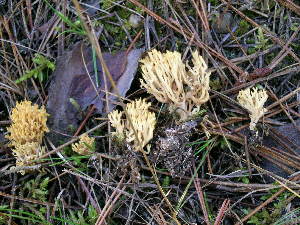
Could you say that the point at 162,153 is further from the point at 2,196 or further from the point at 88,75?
the point at 2,196

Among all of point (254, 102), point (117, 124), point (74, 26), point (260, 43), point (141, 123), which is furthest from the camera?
point (260, 43)

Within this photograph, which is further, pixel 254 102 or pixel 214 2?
pixel 214 2

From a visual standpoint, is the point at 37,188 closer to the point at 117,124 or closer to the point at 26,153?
the point at 26,153

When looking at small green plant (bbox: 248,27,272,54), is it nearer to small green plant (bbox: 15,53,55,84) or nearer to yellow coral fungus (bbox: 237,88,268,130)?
yellow coral fungus (bbox: 237,88,268,130)

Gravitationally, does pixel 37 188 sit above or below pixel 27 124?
below

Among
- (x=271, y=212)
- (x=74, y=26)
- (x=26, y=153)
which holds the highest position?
(x=74, y=26)

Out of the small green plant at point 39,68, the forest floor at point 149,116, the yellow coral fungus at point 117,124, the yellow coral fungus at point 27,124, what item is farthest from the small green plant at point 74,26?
the yellow coral fungus at point 117,124

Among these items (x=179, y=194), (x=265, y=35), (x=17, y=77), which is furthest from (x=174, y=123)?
(x=17, y=77)

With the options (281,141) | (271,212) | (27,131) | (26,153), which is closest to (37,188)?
(26,153)
